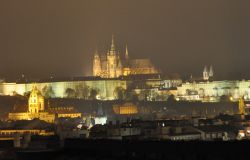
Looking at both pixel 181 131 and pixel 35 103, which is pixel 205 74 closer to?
pixel 35 103

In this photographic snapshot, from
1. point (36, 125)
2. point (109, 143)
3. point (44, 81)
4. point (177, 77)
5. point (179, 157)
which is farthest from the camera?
point (177, 77)

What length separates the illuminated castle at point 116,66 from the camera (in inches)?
6964

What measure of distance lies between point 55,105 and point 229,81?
147 feet

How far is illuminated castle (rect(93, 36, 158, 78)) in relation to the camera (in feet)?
580

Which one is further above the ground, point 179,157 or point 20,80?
point 20,80

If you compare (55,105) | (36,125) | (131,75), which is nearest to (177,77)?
(131,75)

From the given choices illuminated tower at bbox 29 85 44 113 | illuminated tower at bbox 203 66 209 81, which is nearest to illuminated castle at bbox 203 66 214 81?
illuminated tower at bbox 203 66 209 81

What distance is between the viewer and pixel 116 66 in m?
178

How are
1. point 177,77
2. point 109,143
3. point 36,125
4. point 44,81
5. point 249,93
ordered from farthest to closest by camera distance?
point 177,77
point 44,81
point 249,93
point 36,125
point 109,143

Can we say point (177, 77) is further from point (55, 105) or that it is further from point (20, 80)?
point (55, 105)

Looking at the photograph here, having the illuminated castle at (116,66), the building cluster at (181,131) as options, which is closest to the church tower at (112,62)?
the illuminated castle at (116,66)

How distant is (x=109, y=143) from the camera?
1489 inches

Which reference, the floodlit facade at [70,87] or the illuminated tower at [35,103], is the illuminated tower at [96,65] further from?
the illuminated tower at [35,103]

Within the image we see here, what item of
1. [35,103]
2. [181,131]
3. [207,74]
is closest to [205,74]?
[207,74]
